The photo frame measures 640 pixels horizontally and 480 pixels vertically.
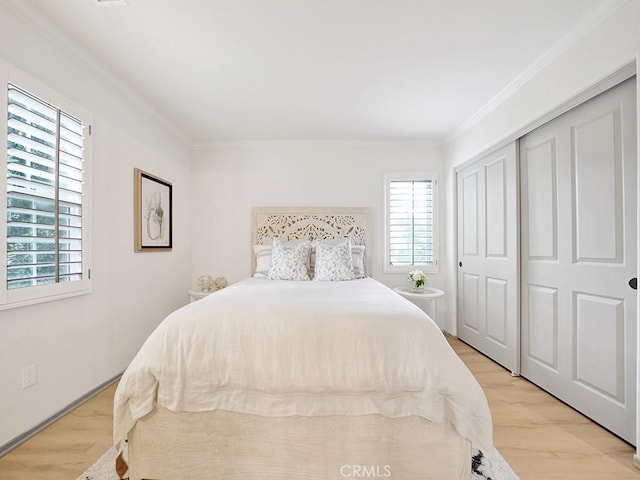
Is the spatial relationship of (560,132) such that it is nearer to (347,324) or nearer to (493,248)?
(493,248)

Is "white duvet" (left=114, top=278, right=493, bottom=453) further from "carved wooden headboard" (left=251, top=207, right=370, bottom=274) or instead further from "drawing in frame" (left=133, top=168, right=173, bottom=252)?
"carved wooden headboard" (left=251, top=207, right=370, bottom=274)

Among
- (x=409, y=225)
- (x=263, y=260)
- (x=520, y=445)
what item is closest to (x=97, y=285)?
(x=263, y=260)

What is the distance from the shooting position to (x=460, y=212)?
12.7ft

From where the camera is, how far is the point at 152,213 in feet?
10.7

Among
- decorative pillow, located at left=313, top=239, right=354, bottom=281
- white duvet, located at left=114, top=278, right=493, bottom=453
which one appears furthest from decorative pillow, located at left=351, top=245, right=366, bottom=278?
white duvet, located at left=114, top=278, right=493, bottom=453

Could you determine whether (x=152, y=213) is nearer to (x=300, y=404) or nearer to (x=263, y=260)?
(x=263, y=260)

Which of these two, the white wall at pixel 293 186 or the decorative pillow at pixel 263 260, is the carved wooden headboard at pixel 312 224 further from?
the decorative pillow at pixel 263 260

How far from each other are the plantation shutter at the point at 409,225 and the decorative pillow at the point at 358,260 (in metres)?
0.63

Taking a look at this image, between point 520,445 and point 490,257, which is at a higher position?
point 490,257

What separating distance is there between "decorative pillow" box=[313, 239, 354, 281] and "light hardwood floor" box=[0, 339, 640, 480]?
5.10 feet

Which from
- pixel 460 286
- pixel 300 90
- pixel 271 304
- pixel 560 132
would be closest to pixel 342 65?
pixel 300 90

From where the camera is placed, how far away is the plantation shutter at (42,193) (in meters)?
1.81

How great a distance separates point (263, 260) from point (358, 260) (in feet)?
3.43

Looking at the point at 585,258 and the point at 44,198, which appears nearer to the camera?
the point at 44,198
